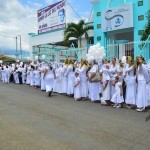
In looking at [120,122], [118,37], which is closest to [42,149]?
[120,122]

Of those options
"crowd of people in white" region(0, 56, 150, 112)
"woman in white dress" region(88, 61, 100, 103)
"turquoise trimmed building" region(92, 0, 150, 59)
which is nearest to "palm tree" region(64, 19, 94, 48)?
"turquoise trimmed building" region(92, 0, 150, 59)

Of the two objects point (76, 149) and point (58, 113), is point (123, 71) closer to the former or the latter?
point (58, 113)

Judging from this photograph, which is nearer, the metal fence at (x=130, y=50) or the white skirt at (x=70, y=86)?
the white skirt at (x=70, y=86)

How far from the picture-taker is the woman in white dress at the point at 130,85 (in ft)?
38.7

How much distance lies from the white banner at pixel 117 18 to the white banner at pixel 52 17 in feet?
27.7

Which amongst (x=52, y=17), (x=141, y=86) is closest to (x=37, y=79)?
(x=141, y=86)

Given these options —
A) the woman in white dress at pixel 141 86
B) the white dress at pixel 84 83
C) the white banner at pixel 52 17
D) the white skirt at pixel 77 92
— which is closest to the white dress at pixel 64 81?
the white dress at pixel 84 83

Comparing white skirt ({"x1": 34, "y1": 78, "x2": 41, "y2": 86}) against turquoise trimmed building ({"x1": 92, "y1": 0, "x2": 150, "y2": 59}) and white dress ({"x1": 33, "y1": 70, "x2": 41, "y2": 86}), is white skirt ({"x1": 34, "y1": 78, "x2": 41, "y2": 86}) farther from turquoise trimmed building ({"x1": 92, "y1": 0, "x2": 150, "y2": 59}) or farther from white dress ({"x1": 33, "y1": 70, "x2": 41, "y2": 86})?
turquoise trimmed building ({"x1": 92, "y1": 0, "x2": 150, "y2": 59})

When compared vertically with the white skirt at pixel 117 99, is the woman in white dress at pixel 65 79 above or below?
above

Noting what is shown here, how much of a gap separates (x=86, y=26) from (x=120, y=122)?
2179 cm

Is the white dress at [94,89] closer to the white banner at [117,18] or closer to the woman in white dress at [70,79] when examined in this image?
the woman in white dress at [70,79]

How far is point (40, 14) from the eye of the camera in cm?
3919

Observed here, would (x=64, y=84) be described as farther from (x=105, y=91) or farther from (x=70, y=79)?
(x=105, y=91)

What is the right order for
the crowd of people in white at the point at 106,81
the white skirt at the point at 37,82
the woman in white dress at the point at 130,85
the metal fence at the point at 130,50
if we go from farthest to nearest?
the white skirt at the point at 37,82 → the metal fence at the point at 130,50 → the woman in white dress at the point at 130,85 → the crowd of people in white at the point at 106,81
